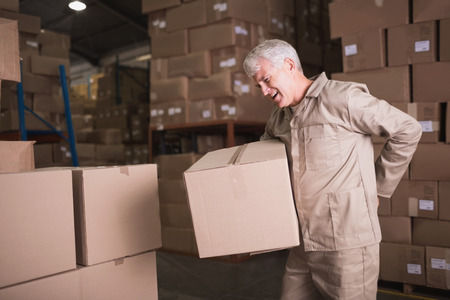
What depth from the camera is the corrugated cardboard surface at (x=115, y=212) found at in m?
1.43

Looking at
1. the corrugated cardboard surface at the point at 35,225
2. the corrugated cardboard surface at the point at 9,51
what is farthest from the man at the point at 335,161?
the corrugated cardboard surface at the point at 9,51

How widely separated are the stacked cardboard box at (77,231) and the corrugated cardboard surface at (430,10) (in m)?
2.13

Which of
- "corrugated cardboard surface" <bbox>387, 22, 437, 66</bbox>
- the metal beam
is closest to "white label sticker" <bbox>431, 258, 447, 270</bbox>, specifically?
"corrugated cardboard surface" <bbox>387, 22, 437, 66</bbox>

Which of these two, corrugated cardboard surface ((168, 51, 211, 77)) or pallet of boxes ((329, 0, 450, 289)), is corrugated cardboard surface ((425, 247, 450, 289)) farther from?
corrugated cardboard surface ((168, 51, 211, 77))

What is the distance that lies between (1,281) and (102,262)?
0.35 m

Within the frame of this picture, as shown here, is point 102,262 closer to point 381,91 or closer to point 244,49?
point 381,91

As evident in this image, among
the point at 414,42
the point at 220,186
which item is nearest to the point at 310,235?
the point at 220,186

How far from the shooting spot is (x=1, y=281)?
3.96 ft

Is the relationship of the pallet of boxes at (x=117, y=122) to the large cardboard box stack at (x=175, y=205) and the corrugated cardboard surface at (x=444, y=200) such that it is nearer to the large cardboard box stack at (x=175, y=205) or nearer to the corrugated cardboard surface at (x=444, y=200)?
the large cardboard box stack at (x=175, y=205)

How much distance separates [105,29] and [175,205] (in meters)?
6.30

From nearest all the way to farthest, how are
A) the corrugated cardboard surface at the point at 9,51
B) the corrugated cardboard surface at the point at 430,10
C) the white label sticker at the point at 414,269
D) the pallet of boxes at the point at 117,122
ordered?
1. the corrugated cardboard surface at the point at 9,51
2. the corrugated cardboard surface at the point at 430,10
3. the white label sticker at the point at 414,269
4. the pallet of boxes at the point at 117,122

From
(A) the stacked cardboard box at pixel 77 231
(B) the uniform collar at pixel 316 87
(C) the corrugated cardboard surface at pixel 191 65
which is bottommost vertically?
(A) the stacked cardboard box at pixel 77 231

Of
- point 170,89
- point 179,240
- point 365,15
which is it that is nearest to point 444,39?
point 365,15

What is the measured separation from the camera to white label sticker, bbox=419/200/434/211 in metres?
2.61
